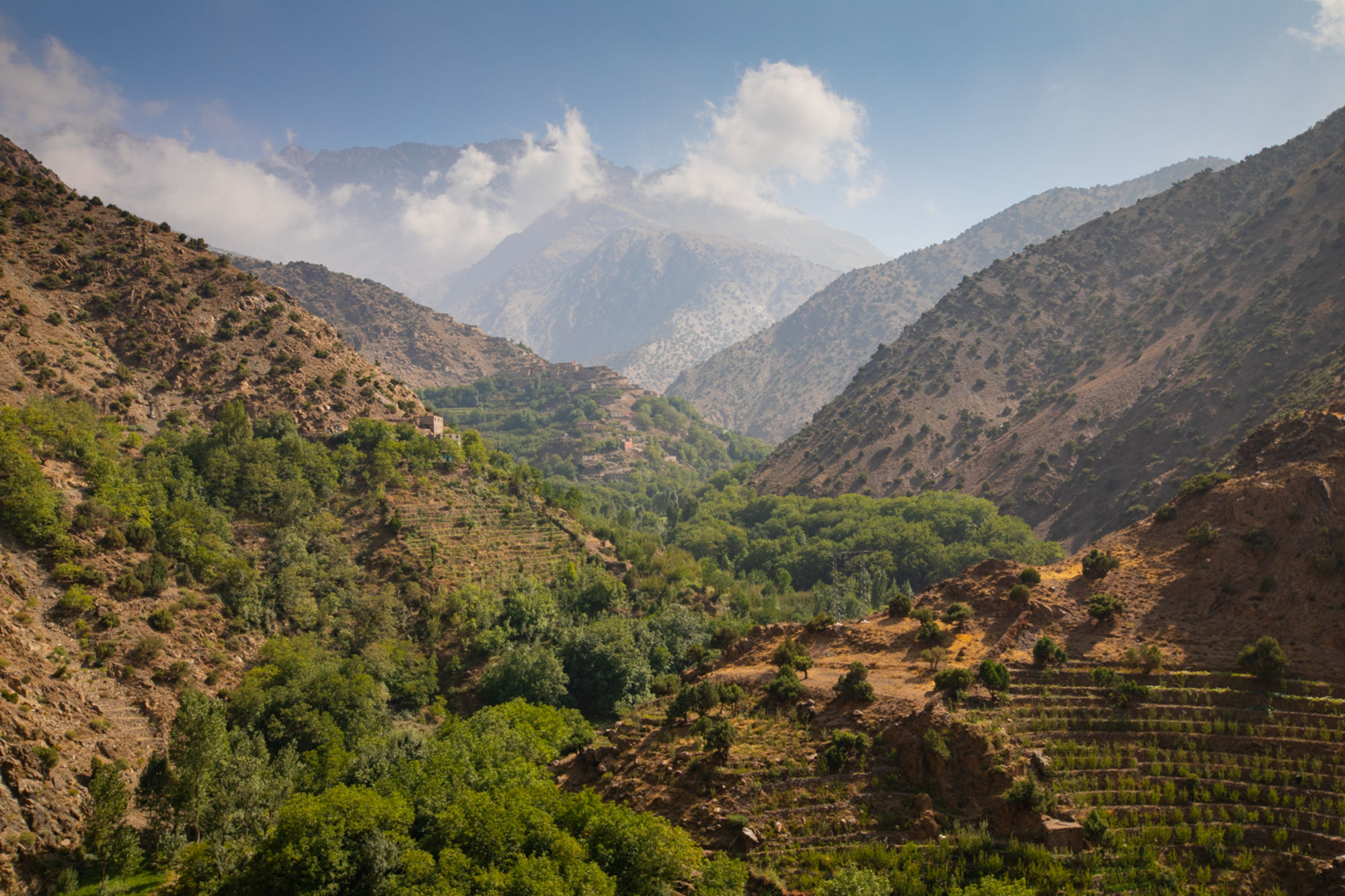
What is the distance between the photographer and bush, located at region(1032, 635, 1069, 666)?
29.5 metres

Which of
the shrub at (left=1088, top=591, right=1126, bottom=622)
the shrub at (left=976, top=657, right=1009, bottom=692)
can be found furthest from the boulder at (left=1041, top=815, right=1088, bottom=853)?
the shrub at (left=1088, top=591, right=1126, bottom=622)

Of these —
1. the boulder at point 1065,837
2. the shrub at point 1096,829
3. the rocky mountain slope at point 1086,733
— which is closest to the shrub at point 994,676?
the rocky mountain slope at point 1086,733

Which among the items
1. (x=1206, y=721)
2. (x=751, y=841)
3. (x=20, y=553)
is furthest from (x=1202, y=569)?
(x=20, y=553)

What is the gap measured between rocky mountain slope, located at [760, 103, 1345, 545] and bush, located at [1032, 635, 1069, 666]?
2154 inches

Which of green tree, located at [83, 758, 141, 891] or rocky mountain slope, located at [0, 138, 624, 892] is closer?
green tree, located at [83, 758, 141, 891]

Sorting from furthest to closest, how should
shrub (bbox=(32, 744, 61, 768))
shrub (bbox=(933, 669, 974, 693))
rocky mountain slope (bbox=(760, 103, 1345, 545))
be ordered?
rocky mountain slope (bbox=(760, 103, 1345, 545)) → shrub (bbox=(32, 744, 61, 768)) → shrub (bbox=(933, 669, 974, 693))

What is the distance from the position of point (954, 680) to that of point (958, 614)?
276 inches

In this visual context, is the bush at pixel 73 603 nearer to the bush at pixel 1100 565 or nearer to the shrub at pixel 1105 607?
the shrub at pixel 1105 607

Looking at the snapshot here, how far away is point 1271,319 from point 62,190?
5709 inches

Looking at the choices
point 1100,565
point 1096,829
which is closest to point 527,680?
point 1096,829

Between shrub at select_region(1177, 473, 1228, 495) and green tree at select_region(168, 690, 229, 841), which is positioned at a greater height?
shrub at select_region(1177, 473, 1228, 495)

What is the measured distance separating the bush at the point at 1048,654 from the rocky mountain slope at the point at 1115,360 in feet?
179

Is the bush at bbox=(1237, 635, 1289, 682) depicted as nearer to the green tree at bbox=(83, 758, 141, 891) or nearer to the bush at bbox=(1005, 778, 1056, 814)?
the bush at bbox=(1005, 778, 1056, 814)

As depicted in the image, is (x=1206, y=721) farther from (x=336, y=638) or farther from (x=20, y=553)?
(x=20, y=553)
